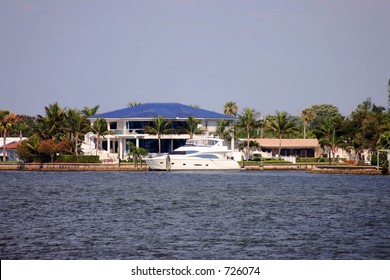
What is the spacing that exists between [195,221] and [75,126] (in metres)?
87.5

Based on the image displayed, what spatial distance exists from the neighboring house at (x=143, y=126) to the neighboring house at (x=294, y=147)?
11577 mm

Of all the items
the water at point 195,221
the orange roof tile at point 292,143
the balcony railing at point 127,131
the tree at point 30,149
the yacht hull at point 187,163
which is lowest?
the water at point 195,221

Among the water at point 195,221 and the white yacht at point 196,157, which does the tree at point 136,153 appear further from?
the water at point 195,221

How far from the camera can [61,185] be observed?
89.5m

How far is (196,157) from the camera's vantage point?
121m

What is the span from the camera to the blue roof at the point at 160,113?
5571 inches

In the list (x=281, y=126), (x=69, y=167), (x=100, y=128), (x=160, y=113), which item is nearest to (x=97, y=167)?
(x=69, y=167)

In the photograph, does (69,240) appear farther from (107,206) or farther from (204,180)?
(204,180)

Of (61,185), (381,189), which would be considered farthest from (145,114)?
(381,189)

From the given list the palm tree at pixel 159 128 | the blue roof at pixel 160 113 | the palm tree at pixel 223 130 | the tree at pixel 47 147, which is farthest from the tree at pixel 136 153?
the palm tree at pixel 223 130

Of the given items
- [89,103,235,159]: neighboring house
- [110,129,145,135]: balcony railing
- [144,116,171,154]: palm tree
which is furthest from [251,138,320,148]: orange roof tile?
[110,129,145,135]: balcony railing

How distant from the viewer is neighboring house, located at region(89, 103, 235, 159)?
138625 millimetres
